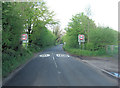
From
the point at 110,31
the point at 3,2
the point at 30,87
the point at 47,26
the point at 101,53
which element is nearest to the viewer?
the point at 30,87

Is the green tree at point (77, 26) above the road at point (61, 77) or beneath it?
above

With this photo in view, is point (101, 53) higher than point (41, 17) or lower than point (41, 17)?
lower

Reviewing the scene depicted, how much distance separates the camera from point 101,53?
816 inches

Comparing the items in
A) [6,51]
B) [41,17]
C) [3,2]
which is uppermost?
[41,17]

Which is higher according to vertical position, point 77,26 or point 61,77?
point 77,26

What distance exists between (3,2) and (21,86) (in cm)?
554

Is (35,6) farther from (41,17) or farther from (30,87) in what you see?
(30,87)

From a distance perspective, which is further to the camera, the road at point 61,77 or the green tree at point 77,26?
the green tree at point 77,26

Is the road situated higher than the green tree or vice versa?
the green tree

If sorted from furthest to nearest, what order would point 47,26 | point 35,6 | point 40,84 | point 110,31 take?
point 47,26
point 35,6
point 110,31
point 40,84

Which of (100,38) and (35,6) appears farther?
(35,6)

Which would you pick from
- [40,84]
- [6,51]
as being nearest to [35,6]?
[6,51]

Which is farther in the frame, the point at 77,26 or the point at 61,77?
the point at 77,26

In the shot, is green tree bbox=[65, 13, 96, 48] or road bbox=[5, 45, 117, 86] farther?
green tree bbox=[65, 13, 96, 48]
